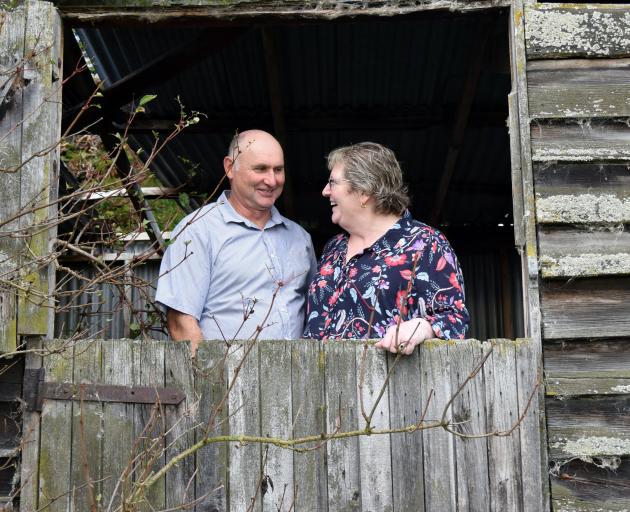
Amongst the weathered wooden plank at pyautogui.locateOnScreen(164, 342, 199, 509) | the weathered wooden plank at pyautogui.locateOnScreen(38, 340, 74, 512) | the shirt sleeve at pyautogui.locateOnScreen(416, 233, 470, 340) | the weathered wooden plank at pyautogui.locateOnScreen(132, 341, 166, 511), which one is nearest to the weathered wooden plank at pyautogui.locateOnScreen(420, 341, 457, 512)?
the shirt sleeve at pyautogui.locateOnScreen(416, 233, 470, 340)

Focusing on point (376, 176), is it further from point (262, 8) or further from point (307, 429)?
point (307, 429)

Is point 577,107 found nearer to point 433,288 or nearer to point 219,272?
point 433,288

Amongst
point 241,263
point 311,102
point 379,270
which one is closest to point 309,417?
point 379,270

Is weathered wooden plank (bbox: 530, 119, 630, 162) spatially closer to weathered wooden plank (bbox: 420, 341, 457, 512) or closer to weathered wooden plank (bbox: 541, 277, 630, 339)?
weathered wooden plank (bbox: 541, 277, 630, 339)

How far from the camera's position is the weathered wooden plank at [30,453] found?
3500mm

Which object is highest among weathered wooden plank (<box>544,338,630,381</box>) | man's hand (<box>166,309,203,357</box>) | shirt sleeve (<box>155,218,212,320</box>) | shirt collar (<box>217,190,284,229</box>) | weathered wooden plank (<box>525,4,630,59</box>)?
weathered wooden plank (<box>525,4,630,59</box>)

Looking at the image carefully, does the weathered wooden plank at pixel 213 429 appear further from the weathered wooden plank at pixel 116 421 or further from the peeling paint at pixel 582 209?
the peeling paint at pixel 582 209

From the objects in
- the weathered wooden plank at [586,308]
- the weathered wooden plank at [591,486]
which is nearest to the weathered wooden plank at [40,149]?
the weathered wooden plank at [586,308]

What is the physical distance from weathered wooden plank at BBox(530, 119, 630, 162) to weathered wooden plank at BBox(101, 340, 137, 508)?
185cm

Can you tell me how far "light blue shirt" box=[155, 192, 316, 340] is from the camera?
13.3ft

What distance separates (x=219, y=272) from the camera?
416 centimetres

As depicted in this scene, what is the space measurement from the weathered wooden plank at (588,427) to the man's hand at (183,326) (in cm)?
152

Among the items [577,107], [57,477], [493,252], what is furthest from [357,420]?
[493,252]

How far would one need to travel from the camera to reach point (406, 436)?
3.49 metres
